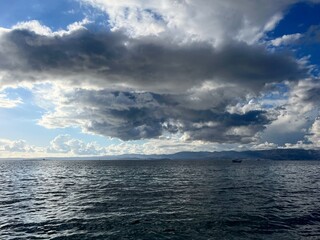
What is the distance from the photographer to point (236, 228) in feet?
109

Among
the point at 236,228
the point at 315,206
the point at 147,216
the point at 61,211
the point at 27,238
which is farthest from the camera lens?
the point at 315,206

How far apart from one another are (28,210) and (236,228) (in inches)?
1145

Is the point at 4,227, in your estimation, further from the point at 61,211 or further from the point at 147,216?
the point at 147,216

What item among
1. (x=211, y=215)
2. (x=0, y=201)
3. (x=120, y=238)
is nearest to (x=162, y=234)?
(x=120, y=238)

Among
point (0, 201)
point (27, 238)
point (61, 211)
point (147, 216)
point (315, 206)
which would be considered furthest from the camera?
point (0, 201)

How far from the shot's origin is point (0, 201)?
175 ft

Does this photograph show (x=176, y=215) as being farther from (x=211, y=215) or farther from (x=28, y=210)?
(x=28, y=210)

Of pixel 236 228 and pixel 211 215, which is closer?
pixel 236 228

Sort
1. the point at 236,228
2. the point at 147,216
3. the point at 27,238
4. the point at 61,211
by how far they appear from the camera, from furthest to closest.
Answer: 1. the point at 61,211
2. the point at 147,216
3. the point at 236,228
4. the point at 27,238

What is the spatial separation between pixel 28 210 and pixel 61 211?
517cm

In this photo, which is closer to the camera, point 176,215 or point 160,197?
point 176,215

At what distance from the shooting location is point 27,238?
2941 cm

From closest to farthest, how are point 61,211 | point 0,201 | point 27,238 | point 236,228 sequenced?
point 27,238 < point 236,228 < point 61,211 < point 0,201

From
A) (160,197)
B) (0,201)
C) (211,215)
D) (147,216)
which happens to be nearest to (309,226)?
(211,215)
